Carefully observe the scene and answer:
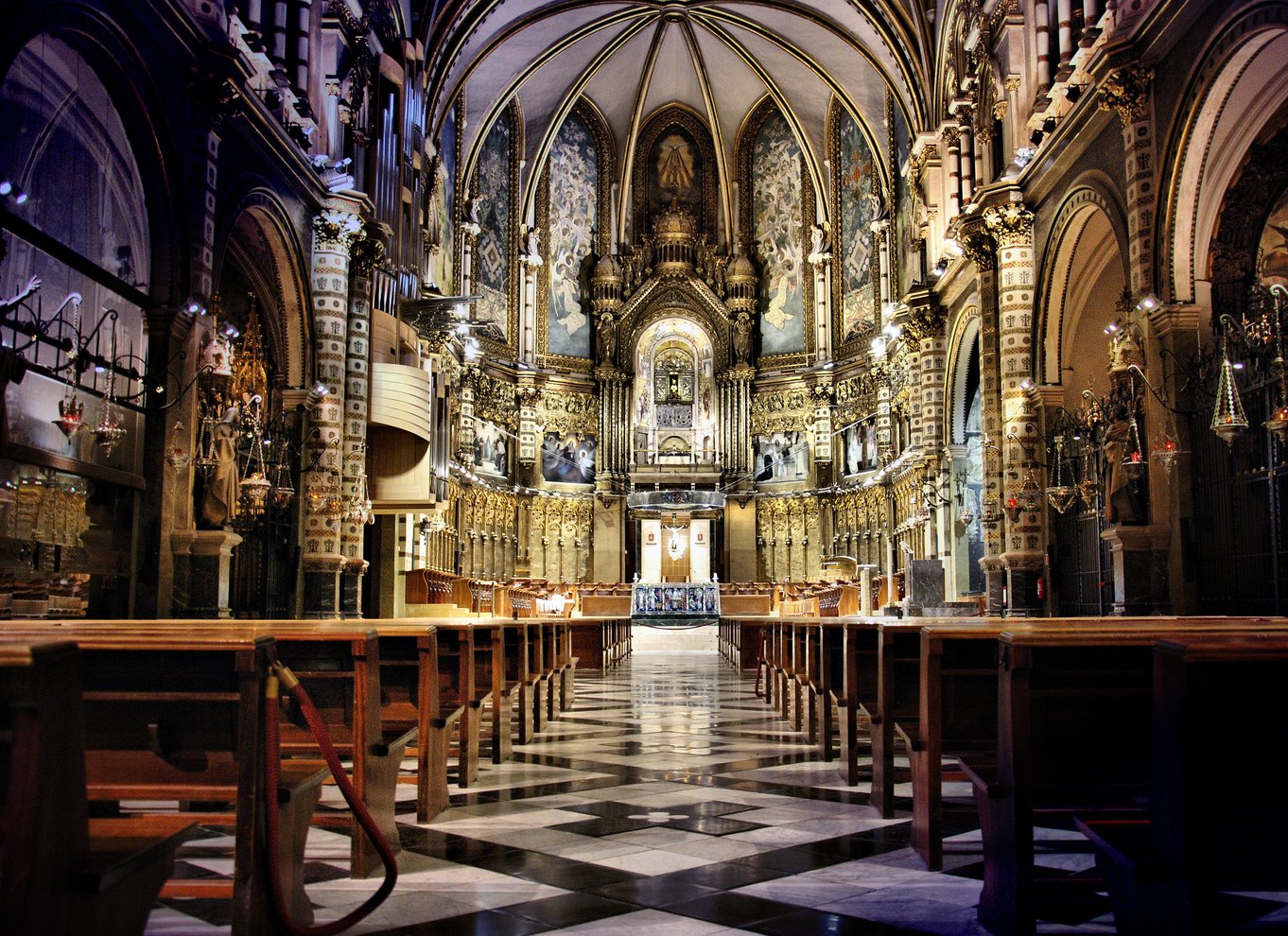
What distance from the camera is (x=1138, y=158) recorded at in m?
14.0

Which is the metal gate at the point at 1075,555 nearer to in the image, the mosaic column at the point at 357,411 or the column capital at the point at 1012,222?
the column capital at the point at 1012,222

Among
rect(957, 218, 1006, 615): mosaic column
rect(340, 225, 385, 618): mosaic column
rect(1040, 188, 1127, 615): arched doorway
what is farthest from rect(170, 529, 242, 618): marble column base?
rect(957, 218, 1006, 615): mosaic column

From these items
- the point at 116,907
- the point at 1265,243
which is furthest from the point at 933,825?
the point at 1265,243

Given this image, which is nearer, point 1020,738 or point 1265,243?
point 1020,738

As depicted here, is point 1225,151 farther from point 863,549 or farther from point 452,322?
point 863,549

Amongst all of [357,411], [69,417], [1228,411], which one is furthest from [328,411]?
[1228,411]

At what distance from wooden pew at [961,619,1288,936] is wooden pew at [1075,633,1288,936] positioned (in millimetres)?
692

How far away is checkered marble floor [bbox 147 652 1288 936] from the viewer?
3.90 meters

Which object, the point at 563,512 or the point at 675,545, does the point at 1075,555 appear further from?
the point at 563,512

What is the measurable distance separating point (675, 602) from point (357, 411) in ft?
46.7

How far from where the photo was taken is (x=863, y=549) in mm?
32188

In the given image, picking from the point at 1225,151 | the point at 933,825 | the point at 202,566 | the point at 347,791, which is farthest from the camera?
the point at 1225,151

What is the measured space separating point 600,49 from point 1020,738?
110 ft

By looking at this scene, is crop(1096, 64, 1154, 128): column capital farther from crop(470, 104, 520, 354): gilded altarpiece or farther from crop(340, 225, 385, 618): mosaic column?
crop(470, 104, 520, 354): gilded altarpiece
